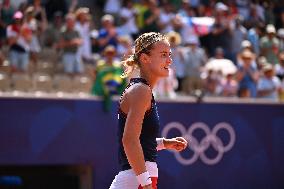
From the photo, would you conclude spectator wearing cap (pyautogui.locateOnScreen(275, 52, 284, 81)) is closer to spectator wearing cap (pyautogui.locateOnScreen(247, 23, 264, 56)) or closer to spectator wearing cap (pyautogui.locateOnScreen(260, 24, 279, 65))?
spectator wearing cap (pyautogui.locateOnScreen(260, 24, 279, 65))

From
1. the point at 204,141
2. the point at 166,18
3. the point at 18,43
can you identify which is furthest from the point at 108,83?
the point at 166,18

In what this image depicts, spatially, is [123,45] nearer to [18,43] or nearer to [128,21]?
[128,21]

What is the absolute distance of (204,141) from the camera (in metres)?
10.8

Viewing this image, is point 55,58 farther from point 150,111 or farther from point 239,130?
point 150,111

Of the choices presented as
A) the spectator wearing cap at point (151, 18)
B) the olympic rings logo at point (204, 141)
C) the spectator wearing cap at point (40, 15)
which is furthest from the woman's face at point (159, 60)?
the spectator wearing cap at point (151, 18)

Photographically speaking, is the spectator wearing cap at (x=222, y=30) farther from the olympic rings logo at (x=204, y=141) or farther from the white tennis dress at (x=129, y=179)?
the white tennis dress at (x=129, y=179)

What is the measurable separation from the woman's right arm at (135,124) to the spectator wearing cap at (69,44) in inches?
352

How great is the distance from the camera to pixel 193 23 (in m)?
15.3

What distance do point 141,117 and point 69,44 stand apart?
9.04m

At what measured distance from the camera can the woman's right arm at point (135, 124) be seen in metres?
4.23

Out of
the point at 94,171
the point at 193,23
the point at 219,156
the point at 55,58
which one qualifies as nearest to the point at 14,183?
the point at 94,171

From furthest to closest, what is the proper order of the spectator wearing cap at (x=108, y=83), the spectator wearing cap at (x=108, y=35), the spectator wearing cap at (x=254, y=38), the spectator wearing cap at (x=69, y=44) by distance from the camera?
the spectator wearing cap at (x=254, y=38)
the spectator wearing cap at (x=108, y=35)
the spectator wearing cap at (x=69, y=44)
the spectator wearing cap at (x=108, y=83)

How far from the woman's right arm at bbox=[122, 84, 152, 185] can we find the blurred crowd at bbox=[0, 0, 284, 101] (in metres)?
5.64

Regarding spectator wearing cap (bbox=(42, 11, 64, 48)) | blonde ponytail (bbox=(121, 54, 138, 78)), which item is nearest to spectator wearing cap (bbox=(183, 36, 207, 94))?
spectator wearing cap (bbox=(42, 11, 64, 48))
